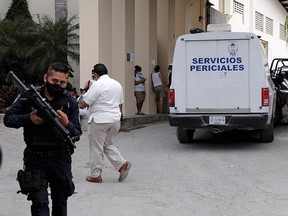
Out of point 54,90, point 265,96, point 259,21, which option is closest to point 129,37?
point 265,96

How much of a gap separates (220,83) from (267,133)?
1.79 meters

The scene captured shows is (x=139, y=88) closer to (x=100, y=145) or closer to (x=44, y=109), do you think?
(x=100, y=145)

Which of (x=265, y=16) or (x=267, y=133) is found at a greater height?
(x=265, y=16)

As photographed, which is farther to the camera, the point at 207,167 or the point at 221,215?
the point at 207,167

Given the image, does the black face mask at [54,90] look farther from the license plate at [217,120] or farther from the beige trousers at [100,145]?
the license plate at [217,120]

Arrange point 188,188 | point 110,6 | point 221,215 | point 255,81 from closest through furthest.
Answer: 1. point 221,215
2. point 188,188
3. point 255,81
4. point 110,6

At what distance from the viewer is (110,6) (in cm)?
1431

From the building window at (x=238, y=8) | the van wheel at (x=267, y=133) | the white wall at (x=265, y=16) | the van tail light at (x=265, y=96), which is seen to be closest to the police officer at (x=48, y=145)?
the van tail light at (x=265, y=96)

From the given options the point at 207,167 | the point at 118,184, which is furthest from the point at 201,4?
the point at 118,184

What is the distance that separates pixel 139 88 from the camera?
54.2ft

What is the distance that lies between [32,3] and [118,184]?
13.0 metres

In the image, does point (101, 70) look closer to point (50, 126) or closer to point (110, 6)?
point (50, 126)

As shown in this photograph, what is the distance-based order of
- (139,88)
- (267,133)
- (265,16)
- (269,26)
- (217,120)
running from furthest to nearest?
1. (269,26)
2. (265,16)
3. (139,88)
4. (267,133)
5. (217,120)

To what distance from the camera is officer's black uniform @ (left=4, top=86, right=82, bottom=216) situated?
4.36m
